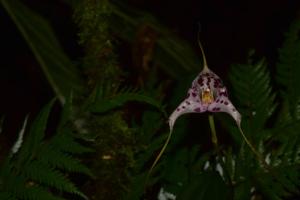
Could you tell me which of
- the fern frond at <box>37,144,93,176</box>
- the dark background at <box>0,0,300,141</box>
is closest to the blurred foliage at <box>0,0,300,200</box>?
the fern frond at <box>37,144,93,176</box>

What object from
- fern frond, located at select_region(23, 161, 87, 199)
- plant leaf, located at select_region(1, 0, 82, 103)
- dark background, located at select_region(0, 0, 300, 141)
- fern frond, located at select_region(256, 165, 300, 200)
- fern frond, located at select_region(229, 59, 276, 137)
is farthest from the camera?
dark background, located at select_region(0, 0, 300, 141)

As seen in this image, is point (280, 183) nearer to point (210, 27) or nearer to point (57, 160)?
point (57, 160)

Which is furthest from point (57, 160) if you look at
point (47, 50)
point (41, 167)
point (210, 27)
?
point (210, 27)

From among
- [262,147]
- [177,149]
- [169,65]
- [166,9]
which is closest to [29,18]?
[169,65]

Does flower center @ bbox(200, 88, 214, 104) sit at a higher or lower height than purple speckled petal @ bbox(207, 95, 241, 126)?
higher

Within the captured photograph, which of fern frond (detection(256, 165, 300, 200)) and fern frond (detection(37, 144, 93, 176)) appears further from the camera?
fern frond (detection(256, 165, 300, 200))

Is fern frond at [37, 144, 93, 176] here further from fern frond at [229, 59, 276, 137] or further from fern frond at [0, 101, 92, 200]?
fern frond at [229, 59, 276, 137]

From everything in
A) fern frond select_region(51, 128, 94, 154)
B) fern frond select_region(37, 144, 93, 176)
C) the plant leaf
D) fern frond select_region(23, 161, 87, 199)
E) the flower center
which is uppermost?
the plant leaf

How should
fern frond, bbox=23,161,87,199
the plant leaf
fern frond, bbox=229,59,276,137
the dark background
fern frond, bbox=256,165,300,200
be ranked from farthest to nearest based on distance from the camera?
the dark background < the plant leaf < fern frond, bbox=229,59,276,137 < fern frond, bbox=256,165,300,200 < fern frond, bbox=23,161,87,199
